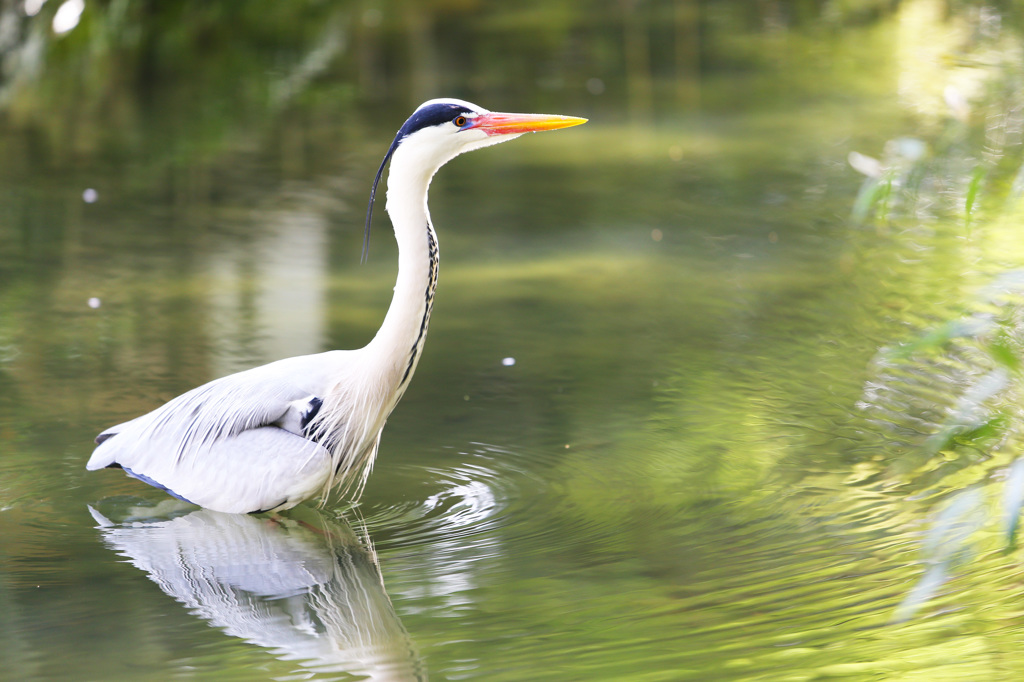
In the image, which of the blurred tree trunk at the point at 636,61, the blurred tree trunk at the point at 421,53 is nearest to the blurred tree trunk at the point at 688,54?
the blurred tree trunk at the point at 636,61

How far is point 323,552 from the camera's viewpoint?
4238 mm

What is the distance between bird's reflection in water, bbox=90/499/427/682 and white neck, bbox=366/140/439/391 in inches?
25.6

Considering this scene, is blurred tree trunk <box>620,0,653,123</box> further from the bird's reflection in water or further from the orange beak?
the bird's reflection in water

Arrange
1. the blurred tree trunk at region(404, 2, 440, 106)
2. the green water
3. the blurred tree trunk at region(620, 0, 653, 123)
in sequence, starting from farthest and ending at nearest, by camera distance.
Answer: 1. the blurred tree trunk at region(404, 2, 440, 106)
2. the blurred tree trunk at region(620, 0, 653, 123)
3. the green water

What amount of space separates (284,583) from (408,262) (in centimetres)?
112

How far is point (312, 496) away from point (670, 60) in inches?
412

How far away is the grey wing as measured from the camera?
4.19 meters

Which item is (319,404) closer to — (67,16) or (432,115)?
(432,115)

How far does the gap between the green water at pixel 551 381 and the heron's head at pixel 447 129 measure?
47.3 inches

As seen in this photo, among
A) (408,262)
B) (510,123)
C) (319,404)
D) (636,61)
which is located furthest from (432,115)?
(636,61)

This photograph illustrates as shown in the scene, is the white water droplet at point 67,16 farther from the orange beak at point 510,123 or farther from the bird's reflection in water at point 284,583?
the orange beak at point 510,123

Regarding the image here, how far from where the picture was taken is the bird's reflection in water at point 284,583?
11.8 feet

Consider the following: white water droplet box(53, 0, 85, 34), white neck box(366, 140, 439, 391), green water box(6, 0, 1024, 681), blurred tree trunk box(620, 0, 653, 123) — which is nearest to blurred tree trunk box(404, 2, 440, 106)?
green water box(6, 0, 1024, 681)

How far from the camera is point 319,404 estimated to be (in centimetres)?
432
